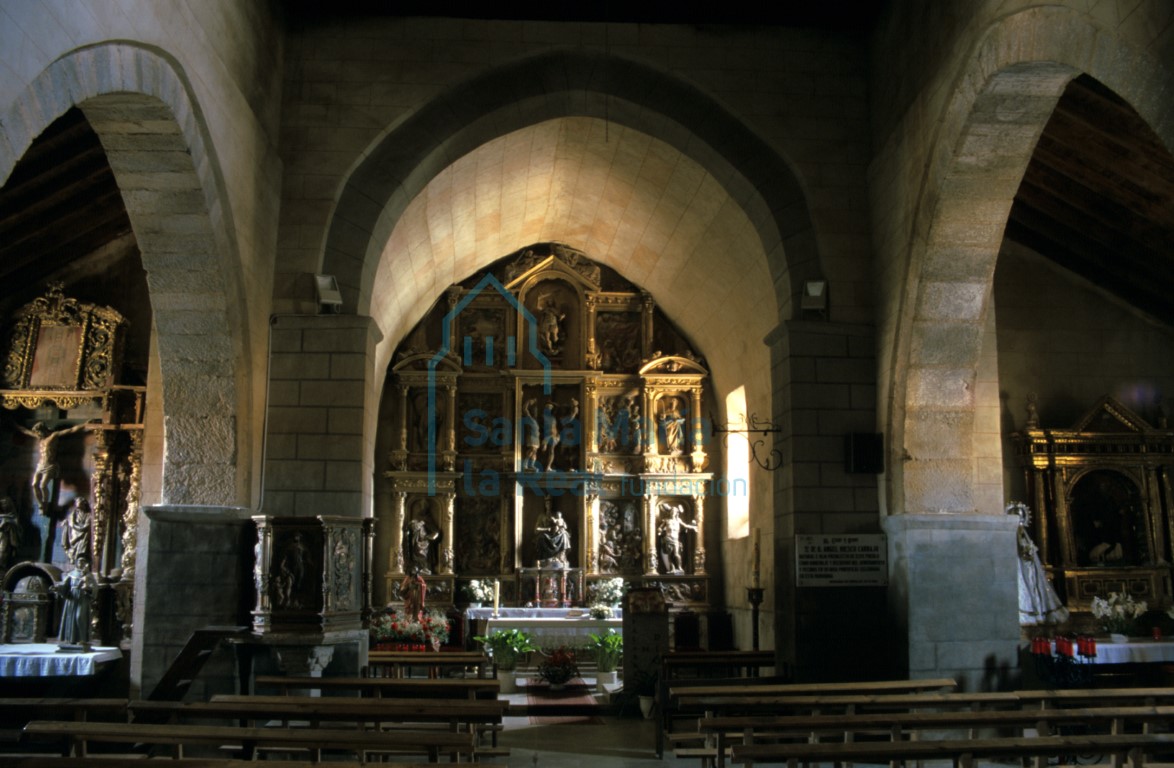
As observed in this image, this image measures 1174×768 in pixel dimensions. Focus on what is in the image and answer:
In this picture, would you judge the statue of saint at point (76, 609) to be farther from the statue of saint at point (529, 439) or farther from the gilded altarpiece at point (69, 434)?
the statue of saint at point (529, 439)

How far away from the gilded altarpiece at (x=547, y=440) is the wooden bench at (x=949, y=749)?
9.14m

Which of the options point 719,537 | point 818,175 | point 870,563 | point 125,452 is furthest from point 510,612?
point 818,175

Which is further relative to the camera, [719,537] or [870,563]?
[719,537]

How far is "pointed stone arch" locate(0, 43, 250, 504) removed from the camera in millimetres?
6699

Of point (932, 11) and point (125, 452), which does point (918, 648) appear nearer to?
point (932, 11)

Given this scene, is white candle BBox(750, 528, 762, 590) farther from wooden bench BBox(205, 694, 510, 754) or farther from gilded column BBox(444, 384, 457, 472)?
wooden bench BBox(205, 694, 510, 754)

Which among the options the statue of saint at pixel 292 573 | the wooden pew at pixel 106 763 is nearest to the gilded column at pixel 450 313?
the statue of saint at pixel 292 573

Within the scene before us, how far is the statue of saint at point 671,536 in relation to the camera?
45.7 ft

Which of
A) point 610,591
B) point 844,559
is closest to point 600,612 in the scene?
point 610,591

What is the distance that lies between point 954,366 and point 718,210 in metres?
3.21

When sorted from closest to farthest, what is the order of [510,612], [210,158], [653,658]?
[210,158], [653,658], [510,612]

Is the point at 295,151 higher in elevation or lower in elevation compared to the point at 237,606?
higher

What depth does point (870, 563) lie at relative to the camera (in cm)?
847

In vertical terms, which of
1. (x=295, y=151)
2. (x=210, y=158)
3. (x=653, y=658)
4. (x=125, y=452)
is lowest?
(x=653, y=658)
